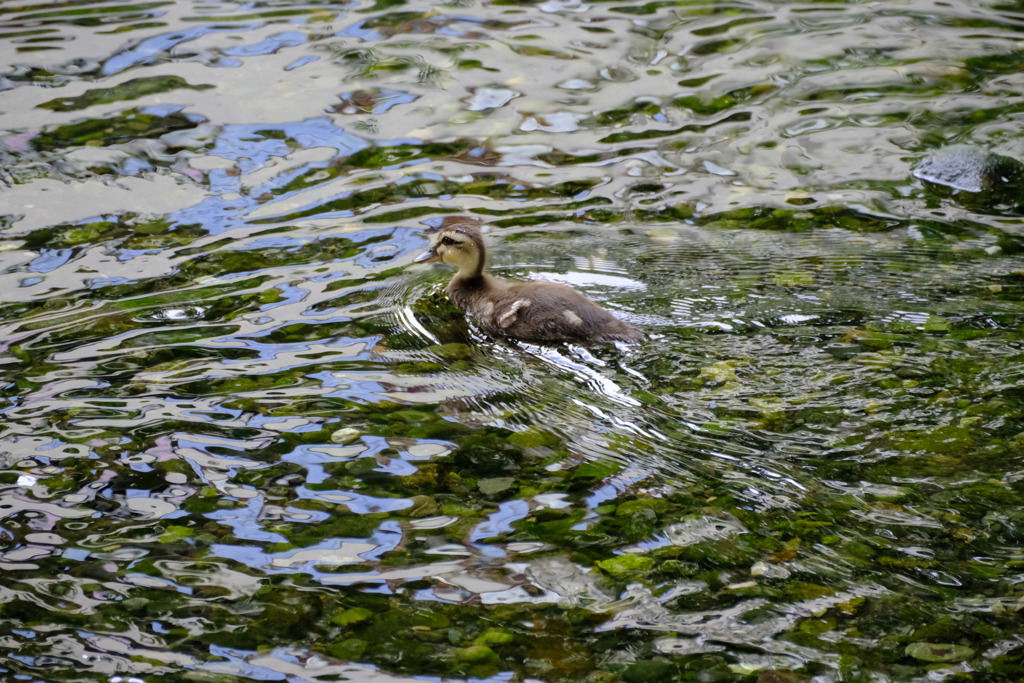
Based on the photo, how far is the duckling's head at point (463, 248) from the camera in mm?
5859

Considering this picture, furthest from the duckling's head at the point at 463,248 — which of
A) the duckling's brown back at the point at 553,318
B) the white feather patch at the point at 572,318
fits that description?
the white feather patch at the point at 572,318

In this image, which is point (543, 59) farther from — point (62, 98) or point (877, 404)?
point (877, 404)

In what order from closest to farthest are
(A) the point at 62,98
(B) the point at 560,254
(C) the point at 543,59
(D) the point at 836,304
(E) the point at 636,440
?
A: (E) the point at 636,440
(D) the point at 836,304
(B) the point at 560,254
(A) the point at 62,98
(C) the point at 543,59

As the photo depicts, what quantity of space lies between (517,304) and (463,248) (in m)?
0.64

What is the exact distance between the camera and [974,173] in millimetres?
7266

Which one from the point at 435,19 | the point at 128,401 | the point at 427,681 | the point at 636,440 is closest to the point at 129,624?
the point at 427,681

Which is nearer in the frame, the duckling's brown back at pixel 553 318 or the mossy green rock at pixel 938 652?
the mossy green rock at pixel 938 652

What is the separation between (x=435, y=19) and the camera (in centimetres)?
1007

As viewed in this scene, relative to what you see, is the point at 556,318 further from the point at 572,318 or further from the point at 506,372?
the point at 506,372

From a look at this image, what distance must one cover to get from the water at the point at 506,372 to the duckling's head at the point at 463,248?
0.93ft

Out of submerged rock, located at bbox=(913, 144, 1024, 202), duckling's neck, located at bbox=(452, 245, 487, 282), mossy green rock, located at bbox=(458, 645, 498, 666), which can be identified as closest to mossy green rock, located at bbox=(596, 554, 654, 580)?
mossy green rock, located at bbox=(458, 645, 498, 666)

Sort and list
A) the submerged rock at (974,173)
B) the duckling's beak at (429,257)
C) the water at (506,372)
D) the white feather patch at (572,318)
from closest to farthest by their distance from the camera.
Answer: the water at (506,372) → the white feather patch at (572,318) → the duckling's beak at (429,257) → the submerged rock at (974,173)

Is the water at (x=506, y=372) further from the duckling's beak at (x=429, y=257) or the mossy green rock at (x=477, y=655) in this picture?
the duckling's beak at (x=429, y=257)

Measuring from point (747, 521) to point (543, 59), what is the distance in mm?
6346
